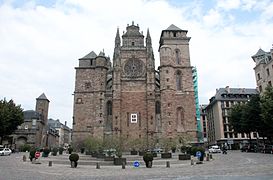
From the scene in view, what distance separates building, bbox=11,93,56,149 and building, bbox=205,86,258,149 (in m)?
41.4

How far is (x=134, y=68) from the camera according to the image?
153 ft

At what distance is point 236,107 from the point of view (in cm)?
4256

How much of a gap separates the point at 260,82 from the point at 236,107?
19.7 feet

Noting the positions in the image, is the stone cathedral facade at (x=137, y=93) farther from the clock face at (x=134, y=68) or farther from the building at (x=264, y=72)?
the building at (x=264, y=72)

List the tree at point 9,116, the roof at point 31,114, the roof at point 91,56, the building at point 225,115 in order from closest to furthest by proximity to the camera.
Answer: the tree at point 9,116 < the roof at point 91,56 < the building at point 225,115 < the roof at point 31,114

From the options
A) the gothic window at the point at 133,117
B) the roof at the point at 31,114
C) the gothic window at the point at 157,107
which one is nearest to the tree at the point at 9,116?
the roof at the point at 31,114

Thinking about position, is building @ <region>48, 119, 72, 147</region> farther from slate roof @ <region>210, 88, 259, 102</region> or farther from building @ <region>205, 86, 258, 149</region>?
slate roof @ <region>210, 88, 259, 102</region>

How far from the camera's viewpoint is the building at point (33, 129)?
5466cm

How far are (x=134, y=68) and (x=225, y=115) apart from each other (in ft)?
80.4

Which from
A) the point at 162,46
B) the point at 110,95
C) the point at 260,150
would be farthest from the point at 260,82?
the point at 110,95

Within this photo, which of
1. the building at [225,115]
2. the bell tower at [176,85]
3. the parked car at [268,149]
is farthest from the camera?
the building at [225,115]

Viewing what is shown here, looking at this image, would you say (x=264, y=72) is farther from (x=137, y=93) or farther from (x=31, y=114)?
(x=31, y=114)

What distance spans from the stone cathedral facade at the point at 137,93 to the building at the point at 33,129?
17311mm

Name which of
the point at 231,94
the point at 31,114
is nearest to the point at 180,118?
the point at 231,94
